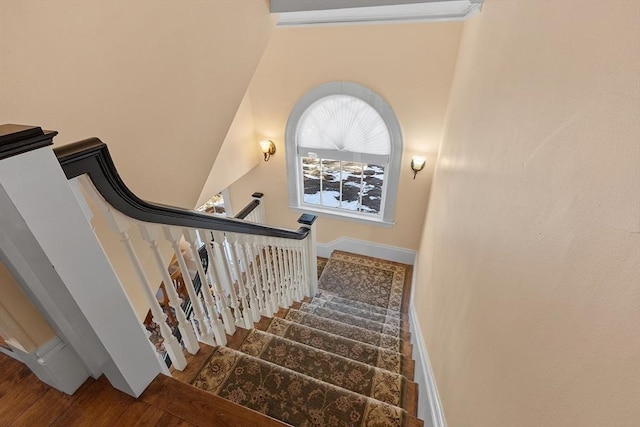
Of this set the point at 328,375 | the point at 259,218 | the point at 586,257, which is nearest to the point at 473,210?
the point at 586,257

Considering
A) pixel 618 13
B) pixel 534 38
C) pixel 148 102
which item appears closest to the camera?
pixel 618 13

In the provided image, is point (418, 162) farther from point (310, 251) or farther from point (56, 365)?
point (56, 365)


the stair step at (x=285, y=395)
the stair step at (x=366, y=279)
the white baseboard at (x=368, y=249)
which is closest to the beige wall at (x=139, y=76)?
the stair step at (x=285, y=395)

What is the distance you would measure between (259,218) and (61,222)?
3878 millimetres

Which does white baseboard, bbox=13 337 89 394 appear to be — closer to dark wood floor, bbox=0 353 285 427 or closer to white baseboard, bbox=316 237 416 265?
dark wood floor, bbox=0 353 285 427

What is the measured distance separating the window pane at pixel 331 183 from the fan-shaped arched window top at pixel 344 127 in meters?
0.27

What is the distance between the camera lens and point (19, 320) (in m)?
0.78

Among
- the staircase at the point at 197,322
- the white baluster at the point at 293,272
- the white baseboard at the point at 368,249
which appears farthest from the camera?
the white baseboard at the point at 368,249

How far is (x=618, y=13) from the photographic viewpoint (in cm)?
52

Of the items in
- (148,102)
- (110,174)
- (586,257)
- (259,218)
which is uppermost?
(148,102)

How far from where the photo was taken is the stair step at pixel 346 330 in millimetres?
2537

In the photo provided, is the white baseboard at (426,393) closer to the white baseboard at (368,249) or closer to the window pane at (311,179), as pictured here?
the white baseboard at (368,249)

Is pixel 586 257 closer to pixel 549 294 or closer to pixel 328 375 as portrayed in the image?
pixel 549 294

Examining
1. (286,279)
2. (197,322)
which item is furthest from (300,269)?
(197,322)
